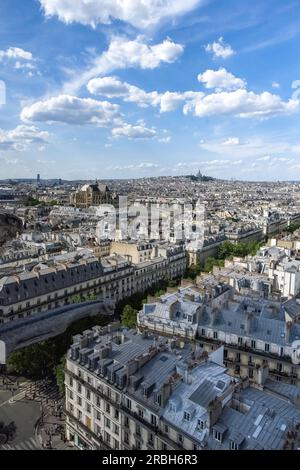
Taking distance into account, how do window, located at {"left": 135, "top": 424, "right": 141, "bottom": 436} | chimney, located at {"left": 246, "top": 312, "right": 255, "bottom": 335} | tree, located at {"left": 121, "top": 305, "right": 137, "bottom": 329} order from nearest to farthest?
window, located at {"left": 135, "top": 424, "right": 141, "bottom": 436}, chimney, located at {"left": 246, "top": 312, "right": 255, "bottom": 335}, tree, located at {"left": 121, "top": 305, "right": 137, "bottom": 329}

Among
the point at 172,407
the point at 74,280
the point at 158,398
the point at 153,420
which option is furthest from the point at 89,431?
the point at 74,280

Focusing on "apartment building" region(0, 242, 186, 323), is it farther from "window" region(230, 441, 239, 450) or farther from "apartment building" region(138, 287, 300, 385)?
"window" region(230, 441, 239, 450)

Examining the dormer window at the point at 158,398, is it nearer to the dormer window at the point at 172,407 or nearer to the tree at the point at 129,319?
the dormer window at the point at 172,407

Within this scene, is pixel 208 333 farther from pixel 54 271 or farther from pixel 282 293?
pixel 54 271

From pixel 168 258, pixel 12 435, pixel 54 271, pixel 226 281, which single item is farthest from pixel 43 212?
pixel 12 435

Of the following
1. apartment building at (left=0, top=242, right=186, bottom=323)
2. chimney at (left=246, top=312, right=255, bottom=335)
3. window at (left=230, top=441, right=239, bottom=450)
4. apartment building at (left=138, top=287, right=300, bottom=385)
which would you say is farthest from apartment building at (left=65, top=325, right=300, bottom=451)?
apartment building at (left=0, top=242, right=186, bottom=323)

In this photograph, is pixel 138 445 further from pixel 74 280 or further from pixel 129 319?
pixel 74 280

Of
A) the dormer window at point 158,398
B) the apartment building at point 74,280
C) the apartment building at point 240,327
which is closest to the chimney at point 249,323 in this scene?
the apartment building at point 240,327
